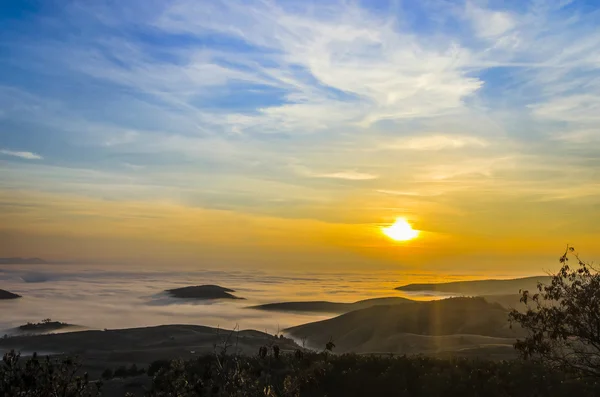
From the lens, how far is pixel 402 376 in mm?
15234

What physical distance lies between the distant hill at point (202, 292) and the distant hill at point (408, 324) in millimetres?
30011

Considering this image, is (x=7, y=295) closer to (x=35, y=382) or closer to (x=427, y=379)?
(x=427, y=379)

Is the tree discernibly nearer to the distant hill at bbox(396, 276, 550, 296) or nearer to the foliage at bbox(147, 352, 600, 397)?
the foliage at bbox(147, 352, 600, 397)

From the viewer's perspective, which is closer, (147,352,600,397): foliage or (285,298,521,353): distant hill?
(147,352,600,397): foliage

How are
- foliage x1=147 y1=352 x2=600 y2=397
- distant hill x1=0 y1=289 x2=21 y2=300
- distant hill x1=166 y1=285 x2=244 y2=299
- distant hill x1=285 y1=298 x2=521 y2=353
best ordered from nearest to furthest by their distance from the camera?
1. foliage x1=147 y1=352 x2=600 y2=397
2. distant hill x1=285 y1=298 x2=521 y2=353
3. distant hill x1=0 y1=289 x2=21 y2=300
4. distant hill x1=166 y1=285 x2=244 y2=299

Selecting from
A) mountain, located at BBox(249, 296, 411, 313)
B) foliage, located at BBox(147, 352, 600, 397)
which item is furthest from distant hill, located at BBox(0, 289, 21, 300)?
foliage, located at BBox(147, 352, 600, 397)

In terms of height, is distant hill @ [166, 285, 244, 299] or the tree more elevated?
the tree

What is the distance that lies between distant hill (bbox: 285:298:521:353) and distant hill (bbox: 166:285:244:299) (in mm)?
30011

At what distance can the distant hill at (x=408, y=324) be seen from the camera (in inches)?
1526

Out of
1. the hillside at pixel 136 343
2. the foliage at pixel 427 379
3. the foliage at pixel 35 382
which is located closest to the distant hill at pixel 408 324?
the hillside at pixel 136 343

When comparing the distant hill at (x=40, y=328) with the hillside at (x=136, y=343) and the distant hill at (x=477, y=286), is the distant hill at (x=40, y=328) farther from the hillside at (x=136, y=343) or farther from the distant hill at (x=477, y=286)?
the distant hill at (x=477, y=286)

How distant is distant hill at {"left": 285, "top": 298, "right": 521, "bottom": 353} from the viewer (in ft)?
127

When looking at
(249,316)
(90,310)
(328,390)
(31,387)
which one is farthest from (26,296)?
(31,387)

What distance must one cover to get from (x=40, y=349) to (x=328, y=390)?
21295 millimetres
